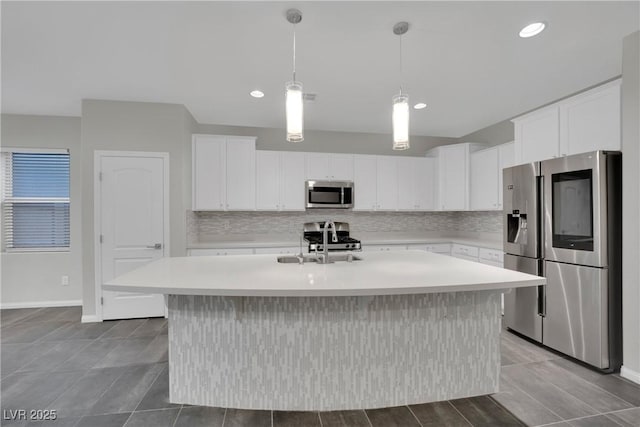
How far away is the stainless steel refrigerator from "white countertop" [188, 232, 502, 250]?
2.70ft

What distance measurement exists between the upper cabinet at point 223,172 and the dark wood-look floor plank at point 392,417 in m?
2.99

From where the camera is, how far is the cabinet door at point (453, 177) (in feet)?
15.0

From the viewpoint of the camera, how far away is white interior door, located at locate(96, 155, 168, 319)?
3467 mm

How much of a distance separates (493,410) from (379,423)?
0.74m

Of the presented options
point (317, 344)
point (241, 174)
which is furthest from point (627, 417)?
point (241, 174)

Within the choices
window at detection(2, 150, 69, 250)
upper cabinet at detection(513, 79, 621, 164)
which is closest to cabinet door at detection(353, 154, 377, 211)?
upper cabinet at detection(513, 79, 621, 164)

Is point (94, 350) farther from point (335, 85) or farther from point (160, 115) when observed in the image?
point (335, 85)

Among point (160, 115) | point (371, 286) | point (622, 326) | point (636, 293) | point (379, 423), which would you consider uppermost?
point (160, 115)

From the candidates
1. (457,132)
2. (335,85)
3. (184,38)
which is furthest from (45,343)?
(457,132)

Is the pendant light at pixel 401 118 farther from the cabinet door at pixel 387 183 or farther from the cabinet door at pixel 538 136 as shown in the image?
the cabinet door at pixel 387 183

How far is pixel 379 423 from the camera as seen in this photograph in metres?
1.82

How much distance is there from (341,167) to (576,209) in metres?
2.78

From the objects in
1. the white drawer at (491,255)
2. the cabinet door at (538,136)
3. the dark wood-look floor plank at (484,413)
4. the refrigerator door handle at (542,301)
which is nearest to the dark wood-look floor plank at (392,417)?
the dark wood-look floor plank at (484,413)

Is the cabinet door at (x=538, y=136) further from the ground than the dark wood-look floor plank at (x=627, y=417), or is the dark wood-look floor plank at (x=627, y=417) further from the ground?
the cabinet door at (x=538, y=136)
